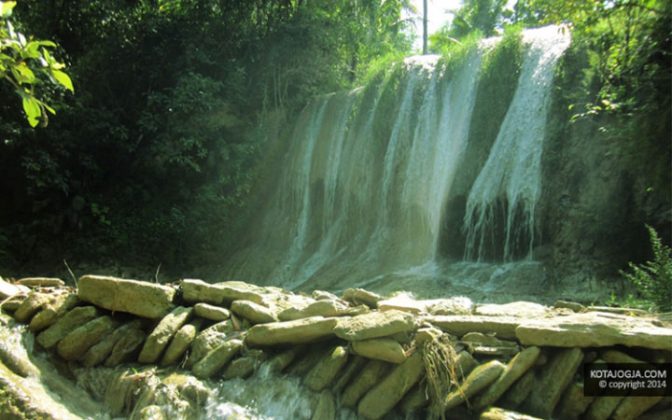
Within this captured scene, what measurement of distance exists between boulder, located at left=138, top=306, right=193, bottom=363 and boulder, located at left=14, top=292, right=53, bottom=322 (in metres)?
1.08

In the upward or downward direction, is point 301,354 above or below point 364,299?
below

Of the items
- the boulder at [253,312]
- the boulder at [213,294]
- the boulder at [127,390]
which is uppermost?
the boulder at [213,294]

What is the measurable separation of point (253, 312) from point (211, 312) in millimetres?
388

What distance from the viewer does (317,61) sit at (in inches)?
603

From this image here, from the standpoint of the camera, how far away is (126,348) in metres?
4.23

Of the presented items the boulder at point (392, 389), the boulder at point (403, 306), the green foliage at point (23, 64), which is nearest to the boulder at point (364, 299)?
the boulder at point (403, 306)

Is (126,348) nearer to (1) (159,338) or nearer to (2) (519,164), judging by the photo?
(1) (159,338)

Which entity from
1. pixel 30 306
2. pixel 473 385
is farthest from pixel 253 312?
pixel 30 306

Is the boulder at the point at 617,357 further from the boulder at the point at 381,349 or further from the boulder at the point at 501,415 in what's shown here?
the boulder at the point at 381,349

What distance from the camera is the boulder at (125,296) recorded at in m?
4.39

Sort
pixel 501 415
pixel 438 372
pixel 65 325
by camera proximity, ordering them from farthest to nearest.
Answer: pixel 65 325 < pixel 438 372 < pixel 501 415

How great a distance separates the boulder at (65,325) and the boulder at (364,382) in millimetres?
2269

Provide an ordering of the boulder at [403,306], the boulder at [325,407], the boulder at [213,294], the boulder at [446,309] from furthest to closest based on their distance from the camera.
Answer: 1. the boulder at [213,294]
2. the boulder at [446,309]
3. the boulder at [403,306]
4. the boulder at [325,407]

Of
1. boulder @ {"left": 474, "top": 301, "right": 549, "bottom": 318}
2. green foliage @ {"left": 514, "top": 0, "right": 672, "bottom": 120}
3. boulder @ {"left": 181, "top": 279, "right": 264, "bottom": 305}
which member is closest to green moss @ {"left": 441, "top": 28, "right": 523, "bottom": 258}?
green foliage @ {"left": 514, "top": 0, "right": 672, "bottom": 120}
